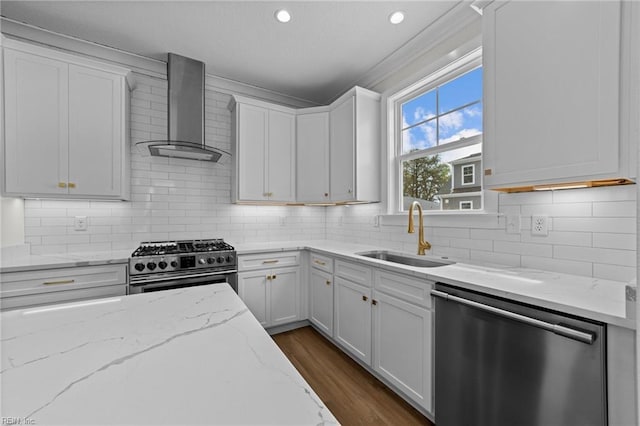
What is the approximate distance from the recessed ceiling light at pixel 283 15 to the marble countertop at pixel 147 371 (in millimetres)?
2275

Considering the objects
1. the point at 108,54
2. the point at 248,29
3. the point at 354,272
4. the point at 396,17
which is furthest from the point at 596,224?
the point at 108,54

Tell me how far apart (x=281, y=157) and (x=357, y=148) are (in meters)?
0.93

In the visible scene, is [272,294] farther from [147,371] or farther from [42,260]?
[147,371]

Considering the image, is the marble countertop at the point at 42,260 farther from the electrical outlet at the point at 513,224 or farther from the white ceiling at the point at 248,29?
the electrical outlet at the point at 513,224

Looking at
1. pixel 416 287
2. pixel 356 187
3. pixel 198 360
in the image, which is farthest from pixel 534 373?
pixel 356 187

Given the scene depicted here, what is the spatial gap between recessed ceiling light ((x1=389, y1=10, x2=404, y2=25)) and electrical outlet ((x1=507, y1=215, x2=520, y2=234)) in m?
Result: 1.71

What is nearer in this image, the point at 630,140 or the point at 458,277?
the point at 630,140

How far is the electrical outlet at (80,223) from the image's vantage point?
2.55 m

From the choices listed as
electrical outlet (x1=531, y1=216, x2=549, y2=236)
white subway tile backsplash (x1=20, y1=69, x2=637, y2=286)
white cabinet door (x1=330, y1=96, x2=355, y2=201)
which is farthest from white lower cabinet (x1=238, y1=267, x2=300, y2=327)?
electrical outlet (x1=531, y1=216, x2=549, y2=236)

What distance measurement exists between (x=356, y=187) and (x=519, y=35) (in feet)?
5.33

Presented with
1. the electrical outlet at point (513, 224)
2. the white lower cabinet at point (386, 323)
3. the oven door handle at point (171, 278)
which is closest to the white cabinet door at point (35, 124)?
the oven door handle at point (171, 278)

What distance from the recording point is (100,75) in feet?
7.74

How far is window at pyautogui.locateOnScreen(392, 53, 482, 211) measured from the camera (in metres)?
2.20

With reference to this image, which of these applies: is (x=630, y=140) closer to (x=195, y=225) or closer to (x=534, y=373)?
(x=534, y=373)
